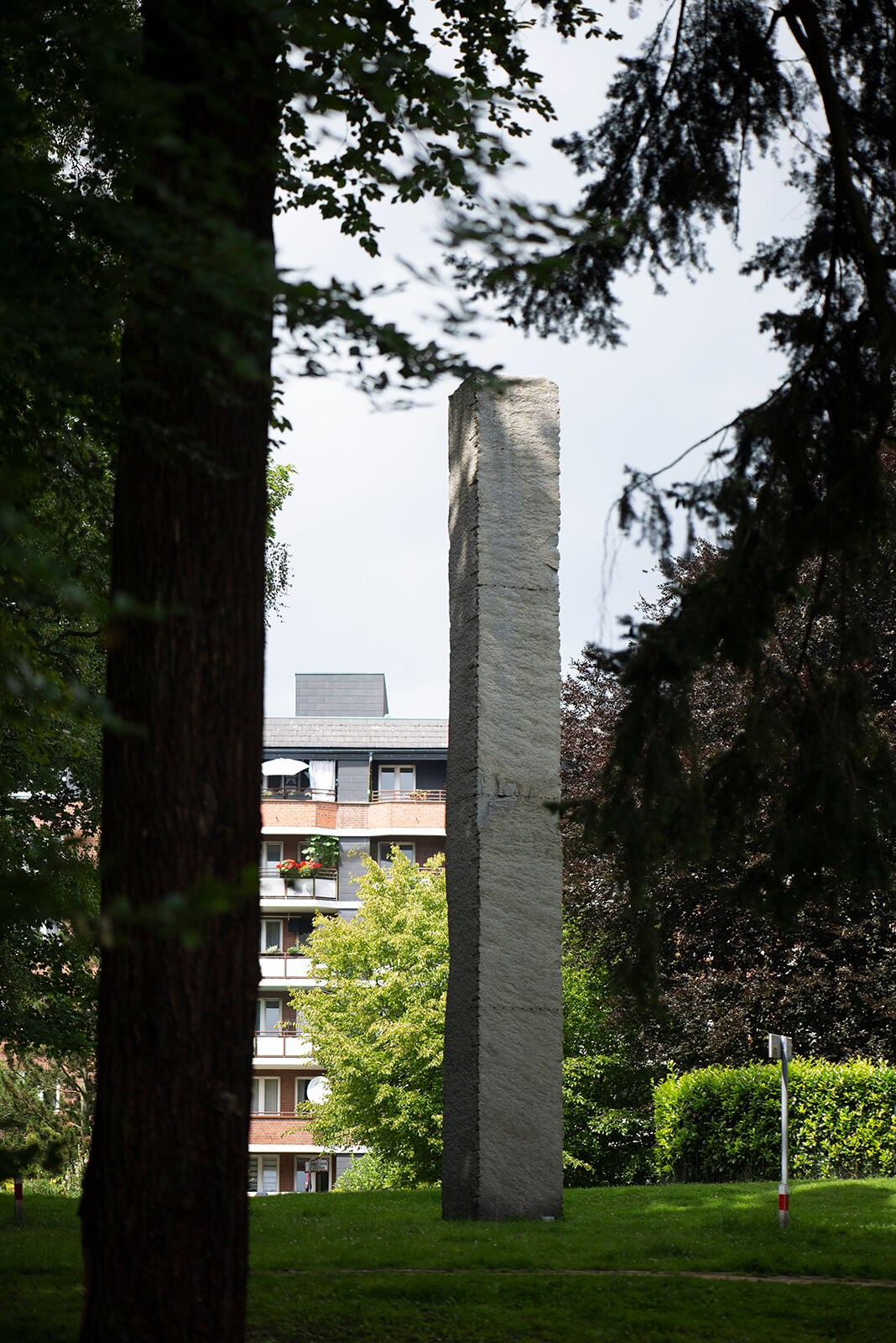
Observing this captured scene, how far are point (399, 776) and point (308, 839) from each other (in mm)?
4352

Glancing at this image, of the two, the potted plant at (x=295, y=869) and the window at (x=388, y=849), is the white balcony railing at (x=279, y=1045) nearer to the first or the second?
the potted plant at (x=295, y=869)

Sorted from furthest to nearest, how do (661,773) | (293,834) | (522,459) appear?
(293,834) < (522,459) < (661,773)

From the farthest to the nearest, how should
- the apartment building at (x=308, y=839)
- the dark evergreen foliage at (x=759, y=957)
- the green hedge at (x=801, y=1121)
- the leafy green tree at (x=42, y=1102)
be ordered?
Result: the apartment building at (x=308, y=839) < the leafy green tree at (x=42, y=1102) < the dark evergreen foliage at (x=759, y=957) < the green hedge at (x=801, y=1121)

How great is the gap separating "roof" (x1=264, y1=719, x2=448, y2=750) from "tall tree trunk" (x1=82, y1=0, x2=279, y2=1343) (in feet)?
128

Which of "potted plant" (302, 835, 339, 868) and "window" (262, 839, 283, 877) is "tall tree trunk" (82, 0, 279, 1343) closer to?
"potted plant" (302, 835, 339, 868)

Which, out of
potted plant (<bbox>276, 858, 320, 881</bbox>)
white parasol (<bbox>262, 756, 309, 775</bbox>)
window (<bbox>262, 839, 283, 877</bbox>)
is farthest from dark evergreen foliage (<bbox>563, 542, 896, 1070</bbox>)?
window (<bbox>262, 839, 283, 877</bbox>)

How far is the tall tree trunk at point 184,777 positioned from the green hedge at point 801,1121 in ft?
41.1

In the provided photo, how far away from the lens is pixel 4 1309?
22.1 feet

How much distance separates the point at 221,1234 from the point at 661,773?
9.78 feet

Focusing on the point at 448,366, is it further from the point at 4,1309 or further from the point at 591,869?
the point at 591,869

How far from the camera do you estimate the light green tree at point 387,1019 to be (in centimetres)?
2311

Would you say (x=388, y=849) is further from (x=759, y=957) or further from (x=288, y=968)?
(x=759, y=957)

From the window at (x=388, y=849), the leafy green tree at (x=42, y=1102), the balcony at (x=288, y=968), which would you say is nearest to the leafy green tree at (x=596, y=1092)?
the leafy green tree at (x=42, y=1102)

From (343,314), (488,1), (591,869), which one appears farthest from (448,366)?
(591,869)
